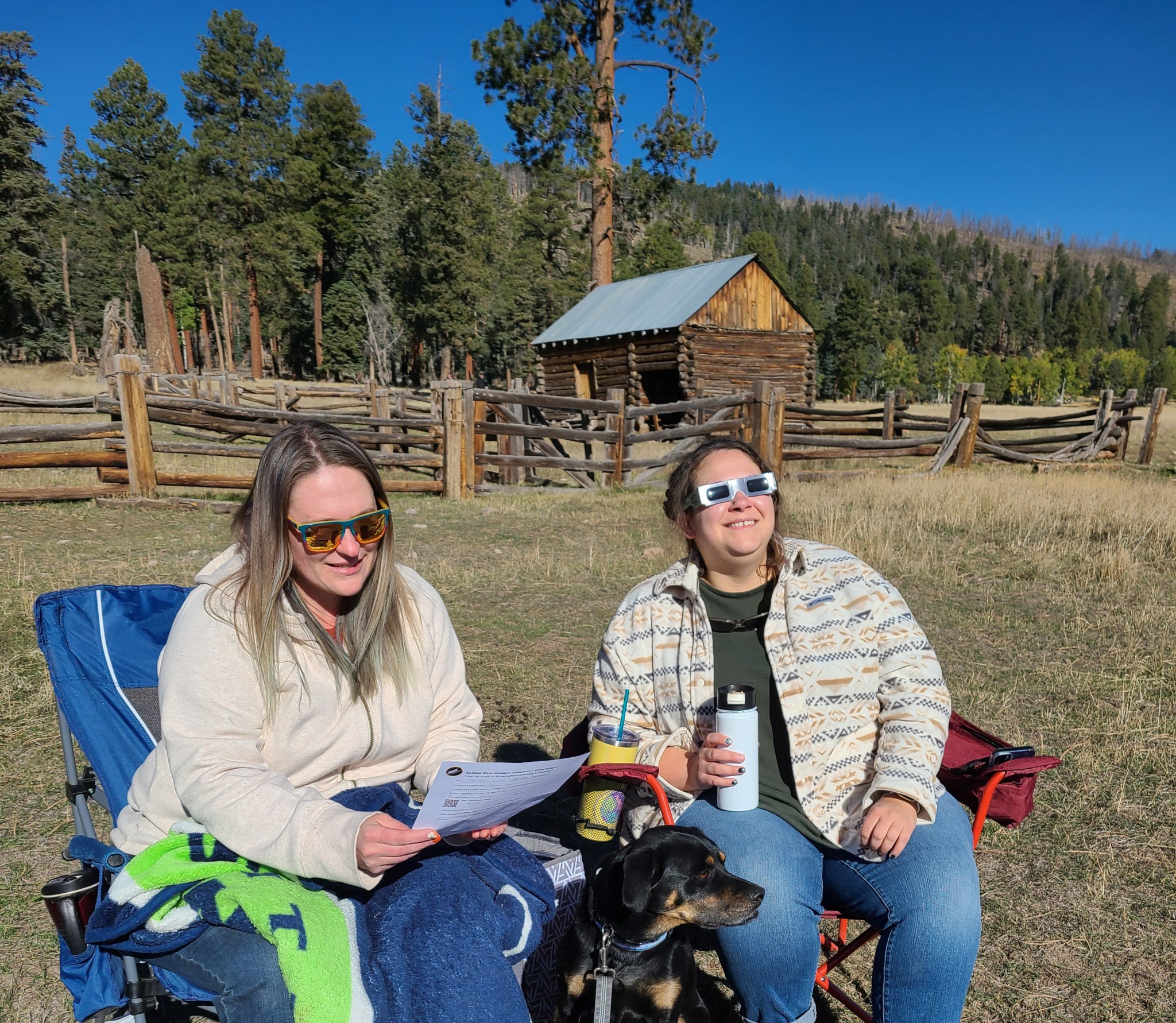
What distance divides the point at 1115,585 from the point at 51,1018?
7351 mm

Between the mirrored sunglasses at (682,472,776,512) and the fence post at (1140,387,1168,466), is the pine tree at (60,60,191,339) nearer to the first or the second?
the fence post at (1140,387,1168,466)

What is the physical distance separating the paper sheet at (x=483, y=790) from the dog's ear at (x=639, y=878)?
9.4 inches

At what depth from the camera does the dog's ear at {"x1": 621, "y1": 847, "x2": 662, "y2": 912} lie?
1.82 metres

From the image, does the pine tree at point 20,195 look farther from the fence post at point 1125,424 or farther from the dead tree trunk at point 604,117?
the fence post at point 1125,424

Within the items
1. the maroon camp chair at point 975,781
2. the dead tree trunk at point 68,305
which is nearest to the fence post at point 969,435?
the maroon camp chair at point 975,781

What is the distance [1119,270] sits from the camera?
146 meters

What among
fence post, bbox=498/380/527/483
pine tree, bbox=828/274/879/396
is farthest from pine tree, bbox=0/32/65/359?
pine tree, bbox=828/274/879/396

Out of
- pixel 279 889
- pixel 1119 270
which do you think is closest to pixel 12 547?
pixel 279 889

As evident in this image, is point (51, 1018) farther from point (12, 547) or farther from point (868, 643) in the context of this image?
point (12, 547)

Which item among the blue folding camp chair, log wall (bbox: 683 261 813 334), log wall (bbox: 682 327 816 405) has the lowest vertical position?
the blue folding camp chair

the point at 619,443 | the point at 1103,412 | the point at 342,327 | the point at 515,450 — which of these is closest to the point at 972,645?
the point at 619,443

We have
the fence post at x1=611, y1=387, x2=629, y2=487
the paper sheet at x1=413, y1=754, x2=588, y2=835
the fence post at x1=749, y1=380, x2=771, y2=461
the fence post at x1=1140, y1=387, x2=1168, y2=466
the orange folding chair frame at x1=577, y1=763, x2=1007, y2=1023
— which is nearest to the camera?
the paper sheet at x1=413, y1=754, x2=588, y2=835

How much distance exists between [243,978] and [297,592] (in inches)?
33.0

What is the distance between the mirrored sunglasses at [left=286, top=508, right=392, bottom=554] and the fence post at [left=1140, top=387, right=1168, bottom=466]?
19687 millimetres
